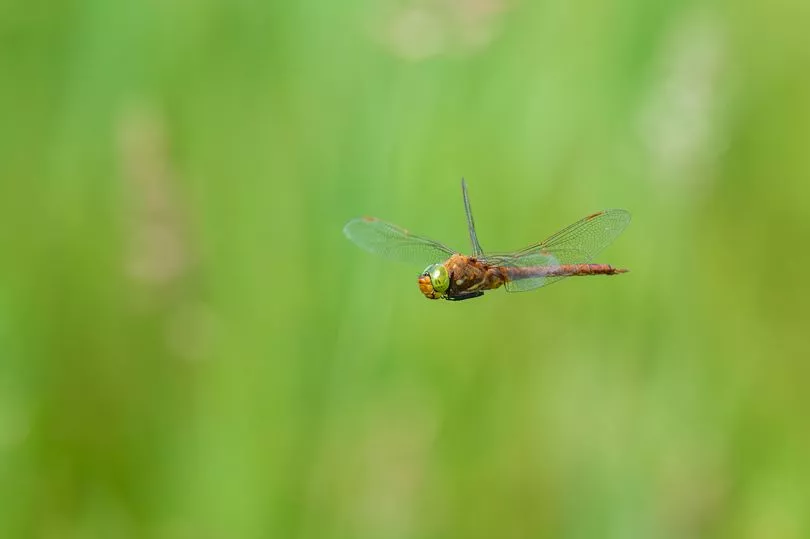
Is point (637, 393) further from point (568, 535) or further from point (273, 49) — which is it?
point (273, 49)

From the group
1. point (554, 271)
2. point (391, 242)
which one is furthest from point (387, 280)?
point (554, 271)

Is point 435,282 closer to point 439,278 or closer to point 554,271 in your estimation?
point 439,278

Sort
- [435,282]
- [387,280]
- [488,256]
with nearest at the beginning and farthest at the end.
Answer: [435,282] < [488,256] < [387,280]

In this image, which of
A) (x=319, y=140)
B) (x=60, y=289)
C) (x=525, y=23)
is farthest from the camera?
(x=525, y=23)

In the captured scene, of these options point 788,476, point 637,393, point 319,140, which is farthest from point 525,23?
point 788,476

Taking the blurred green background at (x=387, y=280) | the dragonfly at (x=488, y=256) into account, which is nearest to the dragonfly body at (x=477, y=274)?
the dragonfly at (x=488, y=256)

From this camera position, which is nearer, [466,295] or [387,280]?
[466,295]
